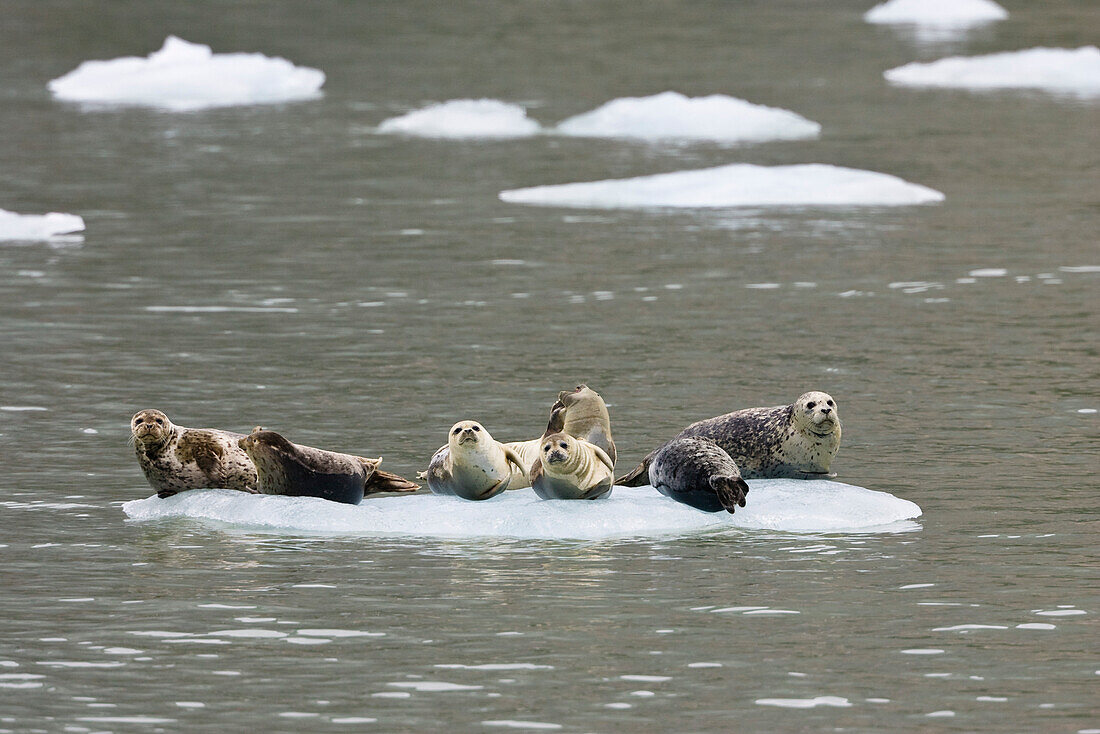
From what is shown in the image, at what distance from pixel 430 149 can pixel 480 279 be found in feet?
30.6

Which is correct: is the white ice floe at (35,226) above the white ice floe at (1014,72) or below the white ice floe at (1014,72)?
below

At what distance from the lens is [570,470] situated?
8.98 m

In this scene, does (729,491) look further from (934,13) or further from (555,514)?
(934,13)

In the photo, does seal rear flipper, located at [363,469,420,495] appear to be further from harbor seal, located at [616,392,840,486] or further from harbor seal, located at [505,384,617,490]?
harbor seal, located at [616,392,840,486]

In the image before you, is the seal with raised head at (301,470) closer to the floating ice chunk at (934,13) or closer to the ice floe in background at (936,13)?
the ice floe in background at (936,13)

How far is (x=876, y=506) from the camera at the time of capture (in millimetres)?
9109

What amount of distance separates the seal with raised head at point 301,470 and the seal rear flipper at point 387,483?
19cm

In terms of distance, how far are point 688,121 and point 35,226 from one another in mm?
9682

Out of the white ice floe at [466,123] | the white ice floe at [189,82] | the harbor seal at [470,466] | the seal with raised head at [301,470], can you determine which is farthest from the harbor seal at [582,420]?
the white ice floe at [189,82]

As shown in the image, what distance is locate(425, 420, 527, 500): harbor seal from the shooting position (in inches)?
357

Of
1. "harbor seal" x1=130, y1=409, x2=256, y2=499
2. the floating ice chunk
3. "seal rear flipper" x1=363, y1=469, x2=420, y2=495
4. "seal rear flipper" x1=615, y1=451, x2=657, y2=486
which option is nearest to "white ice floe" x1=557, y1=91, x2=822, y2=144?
"seal rear flipper" x1=615, y1=451, x2=657, y2=486

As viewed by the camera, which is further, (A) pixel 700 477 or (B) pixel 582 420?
(B) pixel 582 420

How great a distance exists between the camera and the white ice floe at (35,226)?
19094mm

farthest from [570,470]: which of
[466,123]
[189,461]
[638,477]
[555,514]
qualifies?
[466,123]
